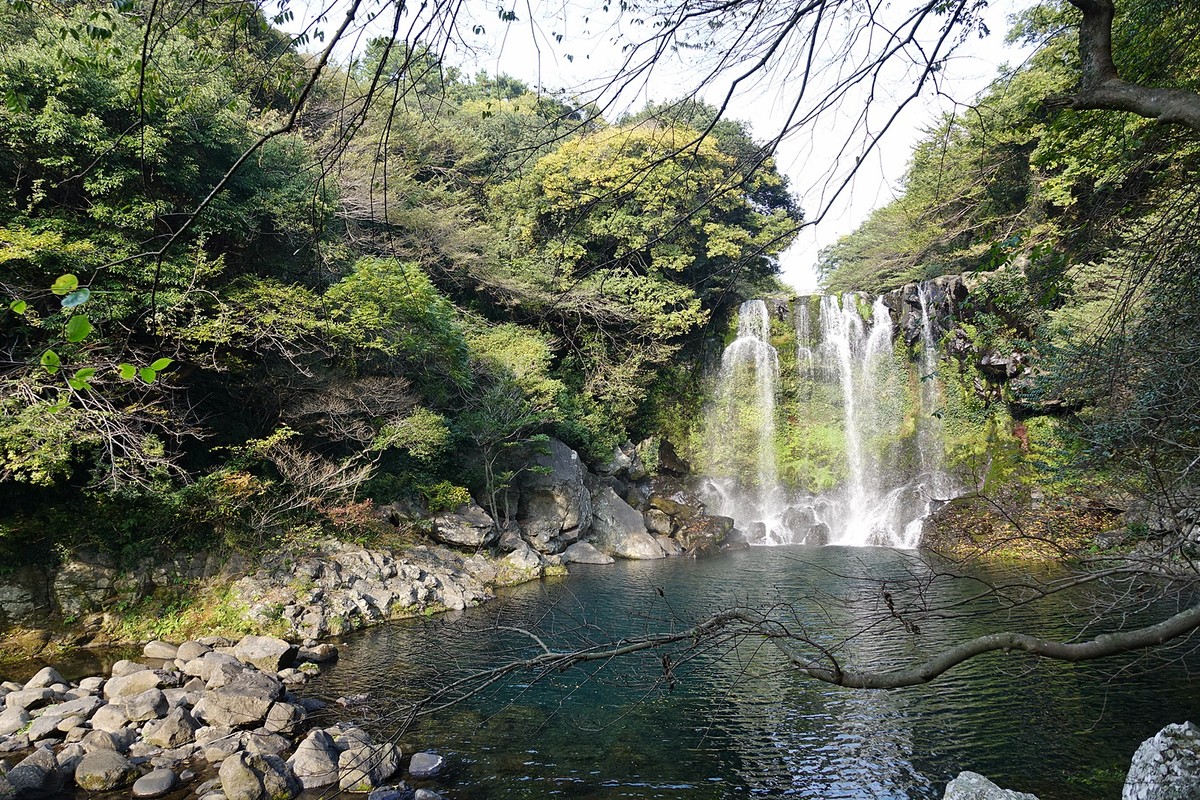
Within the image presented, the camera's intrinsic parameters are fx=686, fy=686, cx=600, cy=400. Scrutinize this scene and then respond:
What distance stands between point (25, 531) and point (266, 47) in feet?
33.6

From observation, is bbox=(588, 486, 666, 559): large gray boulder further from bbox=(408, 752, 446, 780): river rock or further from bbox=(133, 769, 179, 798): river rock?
bbox=(133, 769, 179, 798): river rock

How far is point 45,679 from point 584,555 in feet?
39.5

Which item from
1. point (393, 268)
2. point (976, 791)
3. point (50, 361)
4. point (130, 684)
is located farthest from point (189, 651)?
point (50, 361)

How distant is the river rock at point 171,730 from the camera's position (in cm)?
678

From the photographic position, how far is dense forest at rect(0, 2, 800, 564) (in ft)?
21.9

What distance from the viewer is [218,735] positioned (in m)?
6.96

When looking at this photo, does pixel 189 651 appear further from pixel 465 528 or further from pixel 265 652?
pixel 465 528

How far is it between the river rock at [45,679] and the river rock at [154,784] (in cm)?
298

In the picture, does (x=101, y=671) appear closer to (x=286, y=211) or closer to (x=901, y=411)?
→ (x=286, y=211)

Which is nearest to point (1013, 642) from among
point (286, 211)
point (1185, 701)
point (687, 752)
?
point (687, 752)

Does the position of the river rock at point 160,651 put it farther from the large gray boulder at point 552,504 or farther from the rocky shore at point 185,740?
the large gray boulder at point 552,504

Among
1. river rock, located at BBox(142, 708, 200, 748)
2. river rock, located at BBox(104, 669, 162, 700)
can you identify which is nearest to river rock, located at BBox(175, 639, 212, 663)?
river rock, located at BBox(104, 669, 162, 700)

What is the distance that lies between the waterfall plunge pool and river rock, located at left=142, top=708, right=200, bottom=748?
1701 millimetres

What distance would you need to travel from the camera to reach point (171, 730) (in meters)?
6.84
